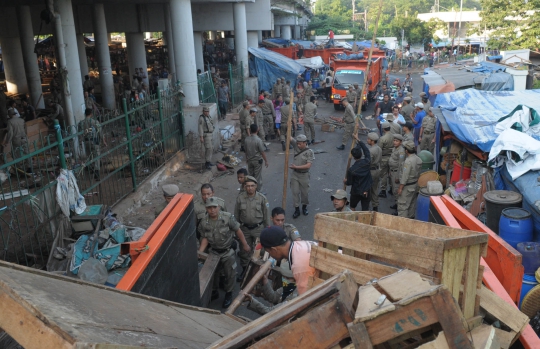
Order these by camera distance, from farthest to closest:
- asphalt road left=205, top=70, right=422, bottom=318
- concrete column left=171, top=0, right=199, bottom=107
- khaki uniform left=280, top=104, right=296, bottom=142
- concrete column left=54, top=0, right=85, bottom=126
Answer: khaki uniform left=280, top=104, right=296, bottom=142 < concrete column left=171, top=0, right=199, bottom=107 < concrete column left=54, top=0, right=85, bottom=126 < asphalt road left=205, top=70, right=422, bottom=318

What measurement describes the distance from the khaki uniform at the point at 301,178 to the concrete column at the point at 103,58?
11.2 metres

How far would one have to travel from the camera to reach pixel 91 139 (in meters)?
7.79

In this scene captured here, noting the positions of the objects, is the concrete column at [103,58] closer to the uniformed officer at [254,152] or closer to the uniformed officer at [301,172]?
the uniformed officer at [254,152]

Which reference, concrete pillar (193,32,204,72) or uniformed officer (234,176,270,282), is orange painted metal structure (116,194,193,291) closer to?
uniformed officer (234,176,270,282)

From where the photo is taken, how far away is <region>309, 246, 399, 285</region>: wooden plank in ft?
9.41

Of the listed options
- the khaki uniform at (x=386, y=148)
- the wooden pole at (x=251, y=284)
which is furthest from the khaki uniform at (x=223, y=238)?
the khaki uniform at (x=386, y=148)

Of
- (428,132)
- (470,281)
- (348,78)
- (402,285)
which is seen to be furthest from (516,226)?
(348,78)

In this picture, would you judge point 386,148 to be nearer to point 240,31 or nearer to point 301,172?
point 301,172

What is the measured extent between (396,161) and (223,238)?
14.4 feet

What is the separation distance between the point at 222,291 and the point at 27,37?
1493 cm

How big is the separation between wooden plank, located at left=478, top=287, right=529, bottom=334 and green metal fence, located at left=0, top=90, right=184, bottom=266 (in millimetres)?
5102

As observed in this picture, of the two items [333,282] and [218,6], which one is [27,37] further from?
[333,282]

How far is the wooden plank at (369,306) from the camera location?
1.93 meters

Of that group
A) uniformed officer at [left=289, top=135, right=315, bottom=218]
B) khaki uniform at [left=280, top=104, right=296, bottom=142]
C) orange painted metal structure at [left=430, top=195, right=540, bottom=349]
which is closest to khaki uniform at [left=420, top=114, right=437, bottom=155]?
uniformed officer at [left=289, top=135, right=315, bottom=218]
